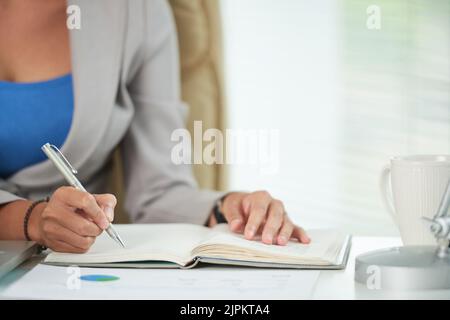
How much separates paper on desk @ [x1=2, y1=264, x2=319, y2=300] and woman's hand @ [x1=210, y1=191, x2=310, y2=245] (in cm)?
11

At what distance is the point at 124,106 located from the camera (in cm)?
134

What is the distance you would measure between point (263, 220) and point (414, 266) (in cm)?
27

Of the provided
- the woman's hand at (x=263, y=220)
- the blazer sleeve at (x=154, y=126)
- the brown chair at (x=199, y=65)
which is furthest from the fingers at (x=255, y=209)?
the brown chair at (x=199, y=65)

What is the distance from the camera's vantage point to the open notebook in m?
0.81

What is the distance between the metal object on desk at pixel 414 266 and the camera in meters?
0.72

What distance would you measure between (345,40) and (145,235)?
85 cm

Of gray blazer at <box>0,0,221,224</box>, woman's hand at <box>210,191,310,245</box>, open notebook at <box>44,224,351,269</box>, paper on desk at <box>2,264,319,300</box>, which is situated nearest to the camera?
paper on desk at <box>2,264,319,300</box>

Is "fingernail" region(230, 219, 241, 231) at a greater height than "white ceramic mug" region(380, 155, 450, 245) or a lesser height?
lesser

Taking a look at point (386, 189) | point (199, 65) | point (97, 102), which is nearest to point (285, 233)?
point (386, 189)

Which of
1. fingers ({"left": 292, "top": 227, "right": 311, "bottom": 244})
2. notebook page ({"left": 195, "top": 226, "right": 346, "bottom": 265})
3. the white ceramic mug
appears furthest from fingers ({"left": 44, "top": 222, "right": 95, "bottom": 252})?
the white ceramic mug

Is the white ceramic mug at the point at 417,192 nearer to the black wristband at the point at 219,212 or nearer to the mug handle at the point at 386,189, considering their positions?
the mug handle at the point at 386,189

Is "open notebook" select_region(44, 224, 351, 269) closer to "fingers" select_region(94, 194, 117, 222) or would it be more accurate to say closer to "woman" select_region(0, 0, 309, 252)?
"fingers" select_region(94, 194, 117, 222)
